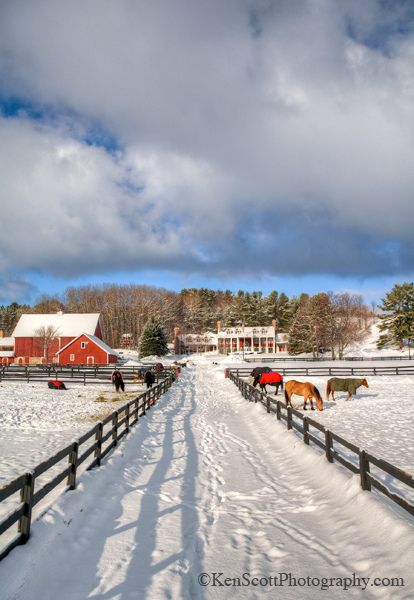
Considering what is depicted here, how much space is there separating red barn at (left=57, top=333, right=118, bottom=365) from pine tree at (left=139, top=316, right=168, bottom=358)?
11.7 m

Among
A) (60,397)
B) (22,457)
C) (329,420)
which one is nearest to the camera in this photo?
(22,457)

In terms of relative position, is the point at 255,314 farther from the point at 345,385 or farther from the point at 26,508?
the point at 26,508

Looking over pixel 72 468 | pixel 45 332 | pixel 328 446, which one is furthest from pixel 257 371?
pixel 45 332

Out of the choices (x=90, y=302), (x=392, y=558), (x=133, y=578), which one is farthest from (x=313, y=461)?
(x=90, y=302)

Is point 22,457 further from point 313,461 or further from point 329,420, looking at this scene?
point 329,420

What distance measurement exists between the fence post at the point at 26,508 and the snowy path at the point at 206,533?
5.8 inches

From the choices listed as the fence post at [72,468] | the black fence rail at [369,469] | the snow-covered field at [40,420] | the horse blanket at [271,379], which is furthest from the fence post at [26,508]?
the horse blanket at [271,379]

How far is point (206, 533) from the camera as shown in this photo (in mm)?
5453

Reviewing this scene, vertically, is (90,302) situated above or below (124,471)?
above

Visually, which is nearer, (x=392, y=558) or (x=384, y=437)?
(x=392, y=558)

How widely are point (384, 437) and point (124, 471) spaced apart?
310 inches

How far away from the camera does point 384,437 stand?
11.2 metres

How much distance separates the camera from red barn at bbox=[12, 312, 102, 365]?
2389 inches

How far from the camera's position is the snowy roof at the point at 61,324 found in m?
61.9
